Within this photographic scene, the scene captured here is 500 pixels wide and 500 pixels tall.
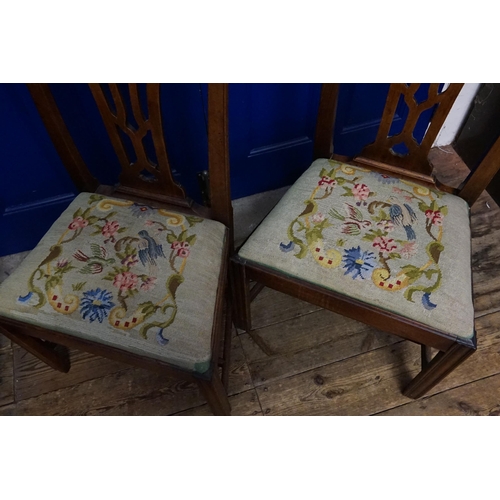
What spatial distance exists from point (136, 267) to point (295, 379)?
63 centimetres

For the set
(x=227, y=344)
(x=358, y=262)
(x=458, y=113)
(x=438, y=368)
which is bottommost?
(x=227, y=344)

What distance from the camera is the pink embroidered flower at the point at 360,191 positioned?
3.42ft

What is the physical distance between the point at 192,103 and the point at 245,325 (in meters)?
0.68

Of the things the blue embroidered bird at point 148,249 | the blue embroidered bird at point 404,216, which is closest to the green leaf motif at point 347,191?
the blue embroidered bird at point 404,216

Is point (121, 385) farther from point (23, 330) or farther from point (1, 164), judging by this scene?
point (1, 164)

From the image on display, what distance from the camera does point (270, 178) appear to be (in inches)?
57.3

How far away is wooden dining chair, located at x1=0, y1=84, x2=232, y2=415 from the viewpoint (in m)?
0.86

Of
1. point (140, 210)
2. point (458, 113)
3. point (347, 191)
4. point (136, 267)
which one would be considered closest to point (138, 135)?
point (140, 210)

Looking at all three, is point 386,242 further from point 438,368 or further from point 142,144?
point 142,144

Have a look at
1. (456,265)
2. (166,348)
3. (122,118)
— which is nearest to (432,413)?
(456,265)

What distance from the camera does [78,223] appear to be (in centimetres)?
101

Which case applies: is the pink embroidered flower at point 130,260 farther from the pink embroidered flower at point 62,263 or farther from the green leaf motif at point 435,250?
the green leaf motif at point 435,250

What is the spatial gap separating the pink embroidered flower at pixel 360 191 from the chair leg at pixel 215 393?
55 centimetres
